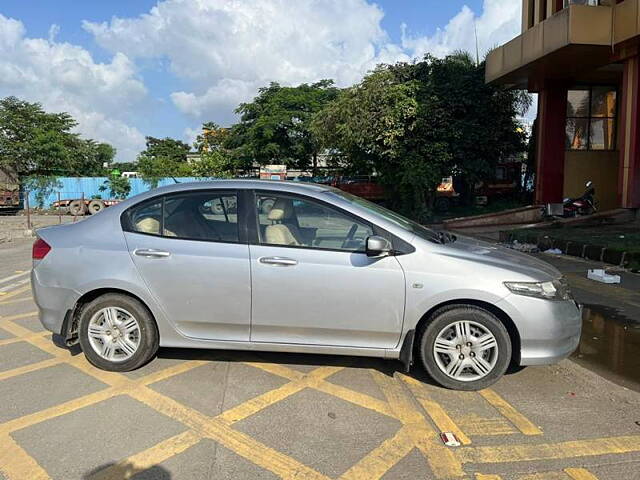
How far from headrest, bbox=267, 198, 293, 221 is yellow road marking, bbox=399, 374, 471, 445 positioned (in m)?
1.64

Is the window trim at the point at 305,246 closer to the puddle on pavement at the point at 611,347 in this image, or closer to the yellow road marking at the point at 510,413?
the yellow road marking at the point at 510,413

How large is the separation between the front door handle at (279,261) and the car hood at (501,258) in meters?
1.18

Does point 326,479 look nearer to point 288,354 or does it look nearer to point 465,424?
point 465,424

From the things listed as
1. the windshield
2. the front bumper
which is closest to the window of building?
the windshield

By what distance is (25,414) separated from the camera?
3.51m

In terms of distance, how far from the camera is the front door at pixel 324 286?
381 centimetres

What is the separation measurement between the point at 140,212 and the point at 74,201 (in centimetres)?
2851

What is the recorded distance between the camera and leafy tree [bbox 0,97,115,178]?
1337 inches

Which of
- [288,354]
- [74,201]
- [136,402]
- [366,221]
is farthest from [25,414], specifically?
[74,201]

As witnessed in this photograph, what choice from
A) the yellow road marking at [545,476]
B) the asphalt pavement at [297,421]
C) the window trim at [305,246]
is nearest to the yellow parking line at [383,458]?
the asphalt pavement at [297,421]

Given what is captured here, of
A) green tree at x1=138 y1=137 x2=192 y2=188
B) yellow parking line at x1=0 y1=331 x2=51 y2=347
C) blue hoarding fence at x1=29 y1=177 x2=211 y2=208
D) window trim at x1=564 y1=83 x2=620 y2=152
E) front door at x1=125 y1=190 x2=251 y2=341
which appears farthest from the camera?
green tree at x1=138 y1=137 x2=192 y2=188

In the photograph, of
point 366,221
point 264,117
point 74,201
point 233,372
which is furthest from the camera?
point 264,117

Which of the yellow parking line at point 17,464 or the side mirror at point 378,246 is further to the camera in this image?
the side mirror at point 378,246

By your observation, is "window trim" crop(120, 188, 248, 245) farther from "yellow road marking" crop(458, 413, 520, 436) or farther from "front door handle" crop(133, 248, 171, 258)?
"yellow road marking" crop(458, 413, 520, 436)
